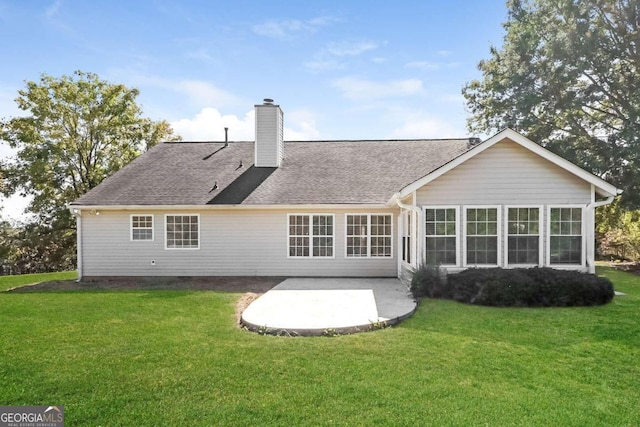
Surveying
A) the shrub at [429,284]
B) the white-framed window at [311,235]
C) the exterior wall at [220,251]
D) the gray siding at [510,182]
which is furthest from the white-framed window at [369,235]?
the shrub at [429,284]

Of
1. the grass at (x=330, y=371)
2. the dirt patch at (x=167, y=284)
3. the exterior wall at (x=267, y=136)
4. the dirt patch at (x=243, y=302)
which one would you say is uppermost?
the exterior wall at (x=267, y=136)

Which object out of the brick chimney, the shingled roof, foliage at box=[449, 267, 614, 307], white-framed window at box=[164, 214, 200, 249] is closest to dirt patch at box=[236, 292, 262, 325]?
the shingled roof

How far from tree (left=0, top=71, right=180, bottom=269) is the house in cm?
1052

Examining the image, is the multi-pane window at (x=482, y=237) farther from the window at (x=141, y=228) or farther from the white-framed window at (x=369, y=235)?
the window at (x=141, y=228)

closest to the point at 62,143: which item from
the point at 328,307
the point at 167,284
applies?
the point at 167,284

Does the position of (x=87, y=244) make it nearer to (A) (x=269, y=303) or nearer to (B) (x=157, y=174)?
(B) (x=157, y=174)

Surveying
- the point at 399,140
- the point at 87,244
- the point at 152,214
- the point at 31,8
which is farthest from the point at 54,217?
the point at 399,140

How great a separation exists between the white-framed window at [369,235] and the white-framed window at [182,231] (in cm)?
533

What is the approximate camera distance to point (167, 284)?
12352 millimetres

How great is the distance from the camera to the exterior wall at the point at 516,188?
1007 centimetres

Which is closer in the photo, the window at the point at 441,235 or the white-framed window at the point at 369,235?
the window at the point at 441,235

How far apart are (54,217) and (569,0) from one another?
29.4 metres

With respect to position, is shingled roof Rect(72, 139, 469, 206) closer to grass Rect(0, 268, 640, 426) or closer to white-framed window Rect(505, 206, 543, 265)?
white-framed window Rect(505, 206, 543, 265)

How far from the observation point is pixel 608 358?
5.44m
